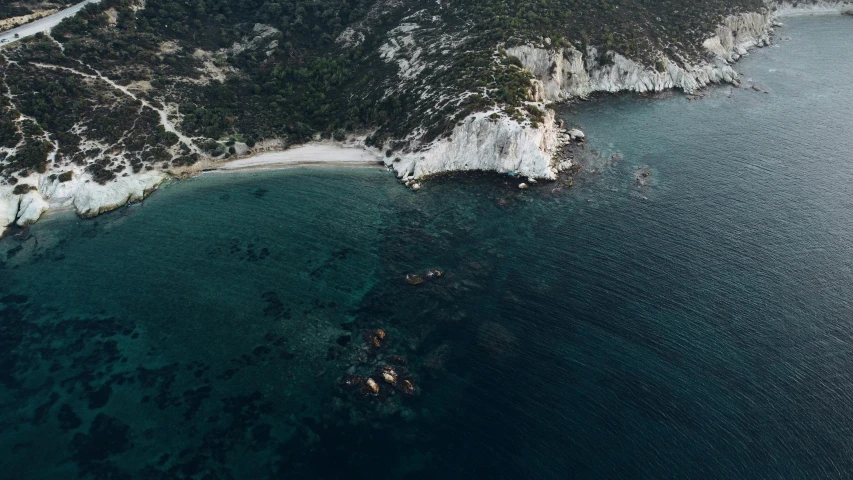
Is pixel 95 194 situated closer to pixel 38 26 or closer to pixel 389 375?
pixel 38 26

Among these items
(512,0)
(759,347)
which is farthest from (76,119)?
(759,347)

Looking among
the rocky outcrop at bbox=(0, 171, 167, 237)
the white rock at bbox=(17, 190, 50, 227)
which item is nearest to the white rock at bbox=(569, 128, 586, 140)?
the rocky outcrop at bbox=(0, 171, 167, 237)

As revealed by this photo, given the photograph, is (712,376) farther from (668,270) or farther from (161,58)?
(161,58)

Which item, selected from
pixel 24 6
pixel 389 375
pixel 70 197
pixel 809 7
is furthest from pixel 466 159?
pixel 809 7

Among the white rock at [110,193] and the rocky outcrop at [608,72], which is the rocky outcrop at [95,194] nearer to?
the white rock at [110,193]

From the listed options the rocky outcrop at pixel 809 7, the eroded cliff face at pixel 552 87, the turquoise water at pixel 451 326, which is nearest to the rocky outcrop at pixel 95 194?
the turquoise water at pixel 451 326

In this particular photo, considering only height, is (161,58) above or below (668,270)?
above
